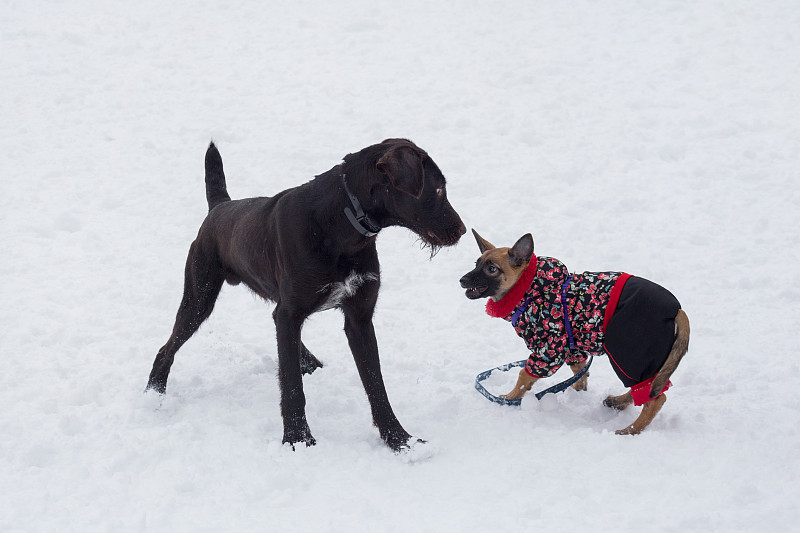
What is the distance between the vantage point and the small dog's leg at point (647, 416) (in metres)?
4.54

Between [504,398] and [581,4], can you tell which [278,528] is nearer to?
[504,398]

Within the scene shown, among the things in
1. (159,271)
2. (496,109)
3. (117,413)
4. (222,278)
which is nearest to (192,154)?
(159,271)

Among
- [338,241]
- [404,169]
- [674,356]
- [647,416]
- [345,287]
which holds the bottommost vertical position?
[647,416]

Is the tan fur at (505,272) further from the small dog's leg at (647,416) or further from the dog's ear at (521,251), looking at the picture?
the small dog's leg at (647,416)

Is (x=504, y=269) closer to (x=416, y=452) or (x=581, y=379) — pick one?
(x=581, y=379)

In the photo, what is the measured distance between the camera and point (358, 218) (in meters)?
4.06

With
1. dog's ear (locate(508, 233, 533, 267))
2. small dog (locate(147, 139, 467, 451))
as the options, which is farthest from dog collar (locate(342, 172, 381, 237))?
dog's ear (locate(508, 233, 533, 267))

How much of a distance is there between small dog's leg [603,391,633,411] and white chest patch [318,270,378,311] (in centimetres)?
205

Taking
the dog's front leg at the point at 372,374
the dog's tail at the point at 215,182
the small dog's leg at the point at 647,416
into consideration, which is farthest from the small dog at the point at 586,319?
the dog's tail at the point at 215,182

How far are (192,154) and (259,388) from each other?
5719 mm

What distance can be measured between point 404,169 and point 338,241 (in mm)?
671

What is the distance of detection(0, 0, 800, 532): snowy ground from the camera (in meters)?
3.80

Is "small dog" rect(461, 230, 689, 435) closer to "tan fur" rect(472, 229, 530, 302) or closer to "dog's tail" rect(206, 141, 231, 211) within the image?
"tan fur" rect(472, 229, 530, 302)

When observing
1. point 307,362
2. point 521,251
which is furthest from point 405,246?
point 521,251
